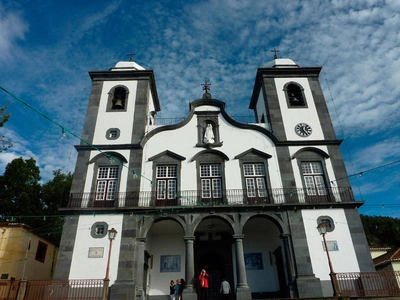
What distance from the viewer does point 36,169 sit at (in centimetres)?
2756

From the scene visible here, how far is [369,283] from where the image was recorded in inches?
544

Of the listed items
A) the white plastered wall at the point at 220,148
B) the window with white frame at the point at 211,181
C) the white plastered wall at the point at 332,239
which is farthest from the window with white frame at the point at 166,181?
the white plastered wall at the point at 332,239

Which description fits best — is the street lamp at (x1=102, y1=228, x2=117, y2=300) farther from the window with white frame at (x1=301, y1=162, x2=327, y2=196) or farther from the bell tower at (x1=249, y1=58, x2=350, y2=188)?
the window with white frame at (x1=301, y1=162, x2=327, y2=196)

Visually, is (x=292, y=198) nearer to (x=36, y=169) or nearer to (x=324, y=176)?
(x=324, y=176)

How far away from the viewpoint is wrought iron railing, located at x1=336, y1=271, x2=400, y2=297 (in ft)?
44.0

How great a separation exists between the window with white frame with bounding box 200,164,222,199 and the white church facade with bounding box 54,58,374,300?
60 millimetres

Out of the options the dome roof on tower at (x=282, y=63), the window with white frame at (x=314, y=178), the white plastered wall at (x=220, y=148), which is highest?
the dome roof on tower at (x=282, y=63)

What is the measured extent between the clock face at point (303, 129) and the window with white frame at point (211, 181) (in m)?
5.08

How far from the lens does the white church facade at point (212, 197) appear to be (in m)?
14.8

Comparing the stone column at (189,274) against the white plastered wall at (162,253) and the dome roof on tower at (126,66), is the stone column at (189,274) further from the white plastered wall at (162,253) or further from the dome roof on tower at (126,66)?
the dome roof on tower at (126,66)

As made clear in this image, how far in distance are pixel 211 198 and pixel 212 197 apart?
92 millimetres

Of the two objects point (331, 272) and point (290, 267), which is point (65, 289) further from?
point (331, 272)

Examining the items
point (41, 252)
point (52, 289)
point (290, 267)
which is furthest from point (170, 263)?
point (41, 252)

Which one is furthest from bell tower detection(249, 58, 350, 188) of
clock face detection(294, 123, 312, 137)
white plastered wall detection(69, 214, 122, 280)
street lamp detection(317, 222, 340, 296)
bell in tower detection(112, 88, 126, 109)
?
white plastered wall detection(69, 214, 122, 280)
